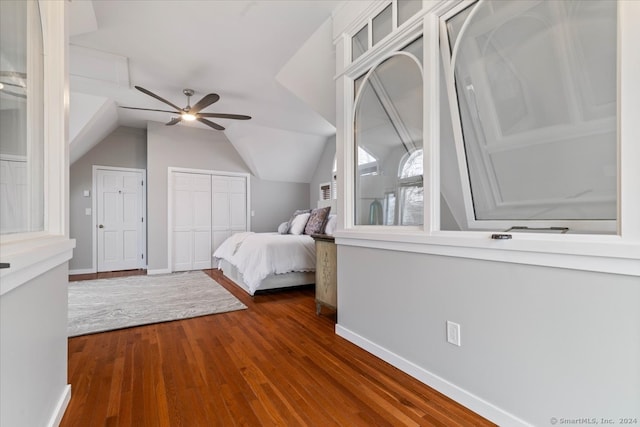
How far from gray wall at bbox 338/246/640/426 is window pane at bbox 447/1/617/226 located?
382 mm

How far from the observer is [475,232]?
1.50 meters

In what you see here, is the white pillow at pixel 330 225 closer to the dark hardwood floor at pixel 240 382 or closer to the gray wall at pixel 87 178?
the dark hardwood floor at pixel 240 382

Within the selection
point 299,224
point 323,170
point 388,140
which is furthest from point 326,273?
point 323,170

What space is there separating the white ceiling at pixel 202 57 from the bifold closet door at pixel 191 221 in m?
1.29

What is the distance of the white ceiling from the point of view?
2377 mm

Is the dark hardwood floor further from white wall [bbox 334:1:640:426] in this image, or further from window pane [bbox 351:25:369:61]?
window pane [bbox 351:25:369:61]

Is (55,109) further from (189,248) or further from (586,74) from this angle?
(189,248)

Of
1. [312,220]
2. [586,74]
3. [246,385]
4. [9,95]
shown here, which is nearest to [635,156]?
[586,74]

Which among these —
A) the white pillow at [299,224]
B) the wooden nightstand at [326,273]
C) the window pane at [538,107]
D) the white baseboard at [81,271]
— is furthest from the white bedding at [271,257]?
the white baseboard at [81,271]

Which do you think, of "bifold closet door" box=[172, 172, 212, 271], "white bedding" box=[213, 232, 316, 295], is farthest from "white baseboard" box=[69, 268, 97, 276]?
"white bedding" box=[213, 232, 316, 295]

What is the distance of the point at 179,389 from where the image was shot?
1688 mm

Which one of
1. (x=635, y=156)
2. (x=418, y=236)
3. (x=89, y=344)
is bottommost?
(x=89, y=344)

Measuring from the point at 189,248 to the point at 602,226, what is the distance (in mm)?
5701

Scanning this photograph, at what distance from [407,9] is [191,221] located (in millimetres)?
5002
